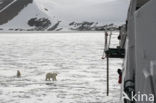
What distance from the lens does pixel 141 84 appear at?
16.7 feet

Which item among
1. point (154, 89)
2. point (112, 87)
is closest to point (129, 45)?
point (154, 89)

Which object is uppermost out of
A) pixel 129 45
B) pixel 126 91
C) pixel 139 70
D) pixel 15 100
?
pixel 129 45

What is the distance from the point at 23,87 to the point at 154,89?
13.7 meters

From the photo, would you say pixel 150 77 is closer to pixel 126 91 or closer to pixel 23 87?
pixel 126 91

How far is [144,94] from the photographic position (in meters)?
4.88

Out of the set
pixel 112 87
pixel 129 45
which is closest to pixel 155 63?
pixel 129 45

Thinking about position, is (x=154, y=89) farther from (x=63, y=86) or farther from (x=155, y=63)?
(x=63, y=86)

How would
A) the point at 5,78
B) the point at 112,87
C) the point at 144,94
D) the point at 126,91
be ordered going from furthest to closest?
the point at 5,78, the point at 112,87, the point at 126,91, the point at 144,94

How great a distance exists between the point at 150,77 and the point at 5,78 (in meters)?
17.0

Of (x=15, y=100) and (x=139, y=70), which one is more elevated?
(x=139, y=70)

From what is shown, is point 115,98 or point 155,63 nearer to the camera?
point 155,63

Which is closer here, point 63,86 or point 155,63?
point 155,63

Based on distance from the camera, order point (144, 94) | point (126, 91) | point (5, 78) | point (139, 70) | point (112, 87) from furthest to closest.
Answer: point (5, 78)
point (112, 87)
point (126, 91)
point (139, 70)
point (144, 94)

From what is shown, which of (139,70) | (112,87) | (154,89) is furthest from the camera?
(112,87)
